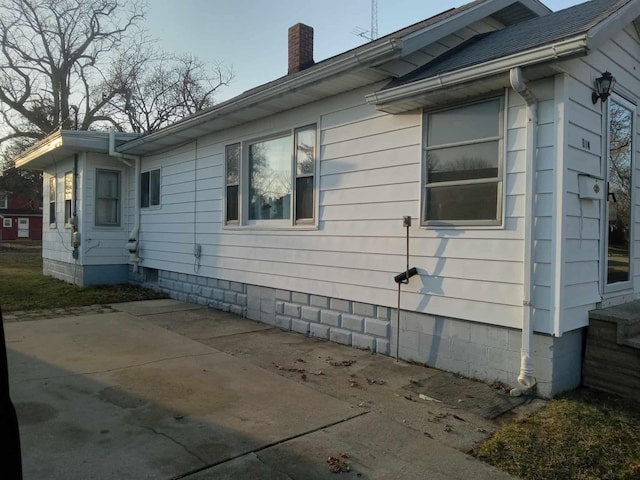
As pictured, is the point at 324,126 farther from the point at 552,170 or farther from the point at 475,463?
the point at 475,463

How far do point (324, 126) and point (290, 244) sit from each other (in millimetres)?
1756

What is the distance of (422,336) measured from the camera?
5152 mm

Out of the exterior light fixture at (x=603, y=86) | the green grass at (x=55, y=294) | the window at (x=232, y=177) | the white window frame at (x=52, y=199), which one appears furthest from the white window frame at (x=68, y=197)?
the exterior light fixture at (x=603, y=86)

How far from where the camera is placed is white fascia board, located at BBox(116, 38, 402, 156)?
16.2 feet

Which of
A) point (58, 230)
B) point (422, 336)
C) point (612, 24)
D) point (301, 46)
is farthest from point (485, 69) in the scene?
point (58, 230)

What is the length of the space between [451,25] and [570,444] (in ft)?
15.2

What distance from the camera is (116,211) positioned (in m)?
11.4

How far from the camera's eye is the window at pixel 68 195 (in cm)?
1176

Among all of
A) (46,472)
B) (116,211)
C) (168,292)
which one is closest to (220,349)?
(46,472)

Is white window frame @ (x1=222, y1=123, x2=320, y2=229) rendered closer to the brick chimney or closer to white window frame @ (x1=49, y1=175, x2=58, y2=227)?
the brick chimney

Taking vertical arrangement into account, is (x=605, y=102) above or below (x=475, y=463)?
above

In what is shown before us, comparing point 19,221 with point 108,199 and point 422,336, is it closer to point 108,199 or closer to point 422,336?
point 108,199

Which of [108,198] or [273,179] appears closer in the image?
[273,179]

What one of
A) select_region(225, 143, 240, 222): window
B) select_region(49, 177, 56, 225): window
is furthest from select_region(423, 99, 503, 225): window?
select_region(49, 177, 56, 225): window
